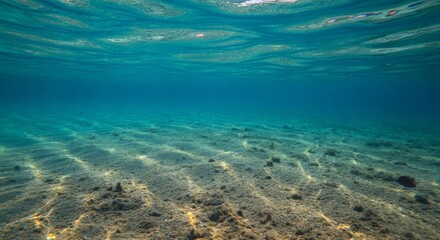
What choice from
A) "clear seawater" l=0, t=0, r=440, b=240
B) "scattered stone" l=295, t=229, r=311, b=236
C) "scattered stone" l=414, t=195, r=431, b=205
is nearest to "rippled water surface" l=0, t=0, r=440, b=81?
"clear seawater" l=0, t=0, r=440, b=240

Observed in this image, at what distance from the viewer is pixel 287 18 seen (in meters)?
12.7

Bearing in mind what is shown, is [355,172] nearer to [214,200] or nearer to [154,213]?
[214,200]

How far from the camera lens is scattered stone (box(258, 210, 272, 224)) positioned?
419cm

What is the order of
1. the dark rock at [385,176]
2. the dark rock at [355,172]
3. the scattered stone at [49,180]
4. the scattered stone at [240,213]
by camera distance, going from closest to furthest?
the scattered stone at [240,213] → the scattered stone at [49,180] → the dark rock at [385,176] → the dark rock at [355,172]

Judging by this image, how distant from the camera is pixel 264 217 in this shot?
169 inches

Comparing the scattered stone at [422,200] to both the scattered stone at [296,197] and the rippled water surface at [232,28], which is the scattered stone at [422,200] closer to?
the scattered stone at [296,197]

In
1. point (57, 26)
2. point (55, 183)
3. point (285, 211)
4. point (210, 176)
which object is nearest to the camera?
point (285, 211)

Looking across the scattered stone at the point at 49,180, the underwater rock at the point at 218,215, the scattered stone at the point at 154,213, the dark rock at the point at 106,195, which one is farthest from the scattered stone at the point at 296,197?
the scattered stone at the point at 49,180

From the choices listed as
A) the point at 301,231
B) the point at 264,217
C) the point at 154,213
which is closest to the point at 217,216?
the point at 264,217

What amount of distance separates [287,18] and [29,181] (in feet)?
43.9

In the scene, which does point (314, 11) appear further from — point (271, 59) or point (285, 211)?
point (271, 59)

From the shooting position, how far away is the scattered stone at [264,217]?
13.7 ft

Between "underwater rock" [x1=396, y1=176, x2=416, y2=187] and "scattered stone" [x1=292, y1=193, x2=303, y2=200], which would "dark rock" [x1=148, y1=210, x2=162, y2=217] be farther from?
"underwater rock" [x1=396, y1=176, x2=416, y2=187]

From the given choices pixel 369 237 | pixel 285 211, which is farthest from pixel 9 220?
pixel 369 237
